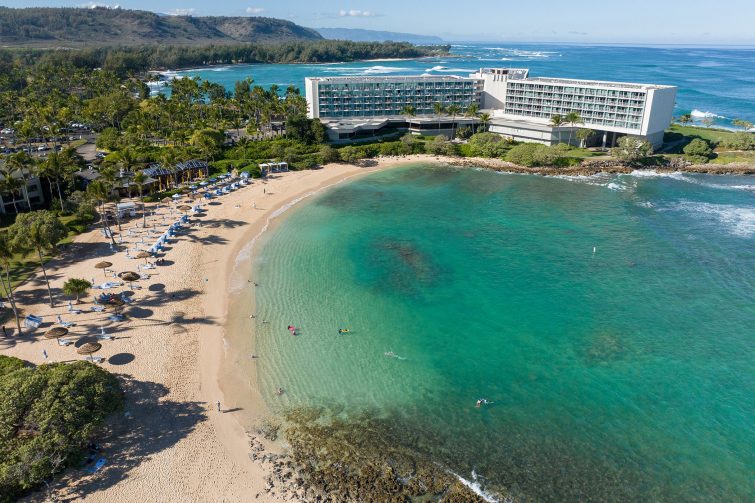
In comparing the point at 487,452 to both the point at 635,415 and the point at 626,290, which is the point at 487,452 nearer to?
the point at 635,415

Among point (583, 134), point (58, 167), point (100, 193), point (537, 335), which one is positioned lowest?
point (537, 335)

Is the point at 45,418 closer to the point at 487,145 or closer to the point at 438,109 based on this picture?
the point at 487,145

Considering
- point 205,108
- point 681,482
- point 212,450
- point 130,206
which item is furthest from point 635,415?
point 205,108

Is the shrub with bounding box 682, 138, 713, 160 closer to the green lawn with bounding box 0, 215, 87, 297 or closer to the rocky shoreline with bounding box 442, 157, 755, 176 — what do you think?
the rocky shoreline with bounding box 442, 157, 755, 176

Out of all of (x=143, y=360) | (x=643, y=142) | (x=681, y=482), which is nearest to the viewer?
(x=681, y=482)

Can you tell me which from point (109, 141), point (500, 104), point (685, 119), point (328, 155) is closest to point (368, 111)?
point (328, 155)
